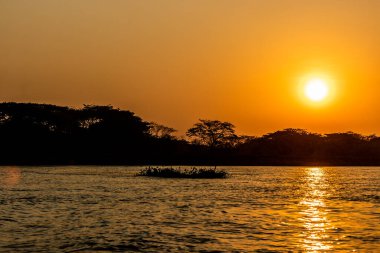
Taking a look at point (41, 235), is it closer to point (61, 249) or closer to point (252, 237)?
point (61, 249)

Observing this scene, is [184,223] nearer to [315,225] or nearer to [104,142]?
[315,225]

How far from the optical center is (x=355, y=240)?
2734 cm

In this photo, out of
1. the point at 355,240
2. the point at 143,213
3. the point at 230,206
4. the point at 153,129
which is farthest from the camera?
the point at 153,129

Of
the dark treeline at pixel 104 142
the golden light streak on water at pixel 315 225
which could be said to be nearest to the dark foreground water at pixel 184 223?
the golden light streak on water at pixel 315 225

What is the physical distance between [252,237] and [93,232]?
7.79m

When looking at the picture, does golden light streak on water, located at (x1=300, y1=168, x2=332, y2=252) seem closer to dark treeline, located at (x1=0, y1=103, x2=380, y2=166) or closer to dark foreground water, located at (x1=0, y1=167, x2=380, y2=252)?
dark foreground water, located at (x1=0, y1=167, x2=380, y2=252)

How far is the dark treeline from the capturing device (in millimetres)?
143375

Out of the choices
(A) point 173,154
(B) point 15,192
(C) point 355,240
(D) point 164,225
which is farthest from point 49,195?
(A) point 173,154

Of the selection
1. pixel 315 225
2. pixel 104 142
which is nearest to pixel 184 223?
pixel 315 225

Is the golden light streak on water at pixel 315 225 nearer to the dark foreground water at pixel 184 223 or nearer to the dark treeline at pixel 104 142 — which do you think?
the dark foreground water at pixel 184 223

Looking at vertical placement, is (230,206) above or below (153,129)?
below

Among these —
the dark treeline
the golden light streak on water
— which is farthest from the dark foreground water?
the dark treeline

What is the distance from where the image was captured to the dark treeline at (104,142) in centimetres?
14338

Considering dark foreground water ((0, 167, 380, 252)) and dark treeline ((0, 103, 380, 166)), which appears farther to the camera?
dark treeline ((0, 103, 380, 166))
